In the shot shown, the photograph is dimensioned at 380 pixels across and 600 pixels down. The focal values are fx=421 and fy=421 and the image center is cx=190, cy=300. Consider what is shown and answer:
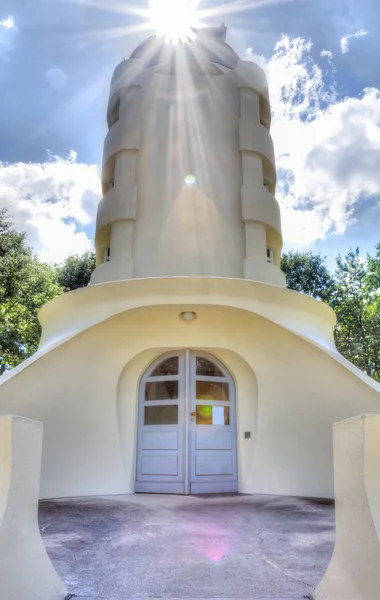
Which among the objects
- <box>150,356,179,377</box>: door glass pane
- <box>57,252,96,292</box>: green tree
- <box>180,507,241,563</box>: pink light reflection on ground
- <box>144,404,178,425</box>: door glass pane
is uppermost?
<box>57,252,96,292</box>: green tree

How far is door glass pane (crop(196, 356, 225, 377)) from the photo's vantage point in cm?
763

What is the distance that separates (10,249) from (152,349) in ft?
40.7

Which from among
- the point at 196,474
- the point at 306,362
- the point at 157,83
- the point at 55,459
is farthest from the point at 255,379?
the point at 157,83

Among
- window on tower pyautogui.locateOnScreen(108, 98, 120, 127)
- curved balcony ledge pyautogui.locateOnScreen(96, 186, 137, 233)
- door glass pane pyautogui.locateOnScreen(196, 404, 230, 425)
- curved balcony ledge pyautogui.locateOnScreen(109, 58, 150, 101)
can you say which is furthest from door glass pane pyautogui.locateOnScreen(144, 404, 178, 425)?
curved balcony ledge pyautogui.locateOnScreen(109, 58, 150, 101)

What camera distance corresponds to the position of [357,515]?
7.88 ft

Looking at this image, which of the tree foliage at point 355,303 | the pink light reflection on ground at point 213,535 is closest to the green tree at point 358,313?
the tree foliage at point 355,303

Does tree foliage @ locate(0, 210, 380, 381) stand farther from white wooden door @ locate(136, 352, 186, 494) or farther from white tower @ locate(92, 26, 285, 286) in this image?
white wooden door @ locate(136, 352, 186, 494)

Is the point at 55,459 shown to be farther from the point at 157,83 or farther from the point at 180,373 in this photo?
the point at 157,83

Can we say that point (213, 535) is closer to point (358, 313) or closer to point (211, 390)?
point (211, 390)

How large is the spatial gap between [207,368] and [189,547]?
397 cm

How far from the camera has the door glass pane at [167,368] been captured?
300 inches

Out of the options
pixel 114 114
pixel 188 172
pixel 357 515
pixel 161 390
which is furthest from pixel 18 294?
pixel 357 515

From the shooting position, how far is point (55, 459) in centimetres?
673

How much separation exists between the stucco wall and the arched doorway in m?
0.18
